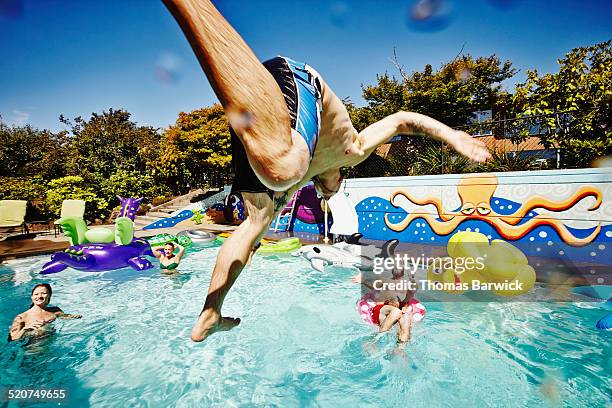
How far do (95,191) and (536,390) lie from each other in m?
19.1

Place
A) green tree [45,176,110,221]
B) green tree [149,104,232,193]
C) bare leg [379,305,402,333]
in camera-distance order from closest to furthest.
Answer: bare leg [379,305,402,333] < green tree [45,176,110,221] < green tree [149,104,232,193]

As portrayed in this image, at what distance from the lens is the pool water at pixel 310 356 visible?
127 inches

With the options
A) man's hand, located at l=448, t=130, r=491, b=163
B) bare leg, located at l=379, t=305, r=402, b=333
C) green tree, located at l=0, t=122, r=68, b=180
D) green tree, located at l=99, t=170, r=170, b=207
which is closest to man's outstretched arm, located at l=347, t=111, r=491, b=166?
man's hand, located at l=448, t=130, r=491, b=163

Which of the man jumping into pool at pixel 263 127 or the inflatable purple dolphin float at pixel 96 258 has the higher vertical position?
the man jumping into pool at pixel 263 127

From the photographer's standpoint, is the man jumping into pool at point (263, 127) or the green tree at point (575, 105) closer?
the man jumping into pool at point (263, 127)

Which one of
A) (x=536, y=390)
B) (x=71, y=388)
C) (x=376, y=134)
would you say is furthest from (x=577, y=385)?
(x=71, y=388)

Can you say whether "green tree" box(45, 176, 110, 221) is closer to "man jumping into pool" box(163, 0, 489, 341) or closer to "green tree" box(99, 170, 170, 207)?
"green tree" box(99, 170, 170, 207)

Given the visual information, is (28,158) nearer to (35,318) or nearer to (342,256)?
(35,318)

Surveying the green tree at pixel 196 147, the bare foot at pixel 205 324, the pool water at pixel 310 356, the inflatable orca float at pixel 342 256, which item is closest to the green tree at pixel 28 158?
the green tree at pixel 196 147

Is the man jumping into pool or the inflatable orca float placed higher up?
the man jumping into pool

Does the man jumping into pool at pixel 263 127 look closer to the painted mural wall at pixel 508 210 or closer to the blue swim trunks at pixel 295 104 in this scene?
the blue swim trunks at pixel 295 104

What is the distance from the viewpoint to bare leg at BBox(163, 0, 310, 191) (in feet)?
2.85

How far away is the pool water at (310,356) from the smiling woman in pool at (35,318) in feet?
0.59

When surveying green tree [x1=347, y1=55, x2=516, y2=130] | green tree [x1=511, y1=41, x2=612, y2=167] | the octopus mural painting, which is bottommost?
the octopus mural painting
